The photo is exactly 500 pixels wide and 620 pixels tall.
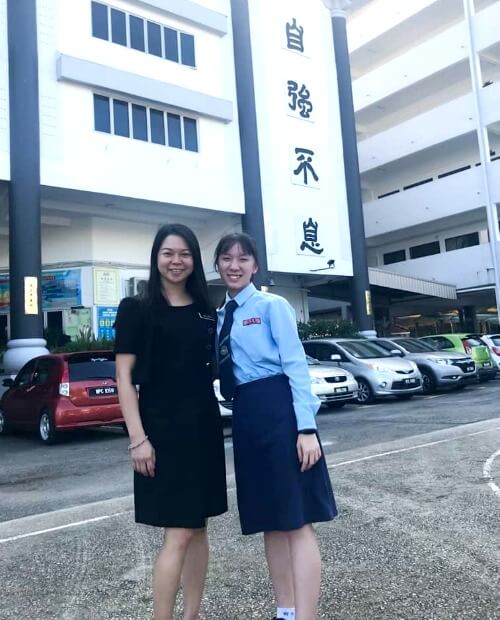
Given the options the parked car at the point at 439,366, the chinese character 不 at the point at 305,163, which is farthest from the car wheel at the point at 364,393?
the chinese character 不 at the point at 305,163

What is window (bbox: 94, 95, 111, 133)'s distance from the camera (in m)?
18.6

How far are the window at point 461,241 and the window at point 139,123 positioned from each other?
56.5 feet

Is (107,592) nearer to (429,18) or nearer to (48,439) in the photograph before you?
(48,439)

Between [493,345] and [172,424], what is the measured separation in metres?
18.1

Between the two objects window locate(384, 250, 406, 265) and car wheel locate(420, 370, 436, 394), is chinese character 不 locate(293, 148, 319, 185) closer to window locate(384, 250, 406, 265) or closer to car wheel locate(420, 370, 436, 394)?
car wheel locate(420, 370, 436, 394)

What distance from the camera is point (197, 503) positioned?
2.47 m

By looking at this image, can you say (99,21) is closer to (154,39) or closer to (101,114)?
(154,39)

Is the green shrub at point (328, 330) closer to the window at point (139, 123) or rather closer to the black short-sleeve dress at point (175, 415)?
the window at point (139, 123)

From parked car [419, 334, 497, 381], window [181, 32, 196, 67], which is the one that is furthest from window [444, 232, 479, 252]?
window [181, 32, 196, 67]

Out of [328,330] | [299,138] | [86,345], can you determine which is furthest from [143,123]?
[328,330]

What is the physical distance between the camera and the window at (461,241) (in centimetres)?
2909

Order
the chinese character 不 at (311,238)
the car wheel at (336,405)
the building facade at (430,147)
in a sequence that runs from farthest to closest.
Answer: the building facade at (430,147) → the chinese character 不 at (311,238) → the car wheel at (336,405)

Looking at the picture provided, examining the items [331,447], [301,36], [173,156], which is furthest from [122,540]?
[301,36]

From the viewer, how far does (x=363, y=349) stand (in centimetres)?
1492
